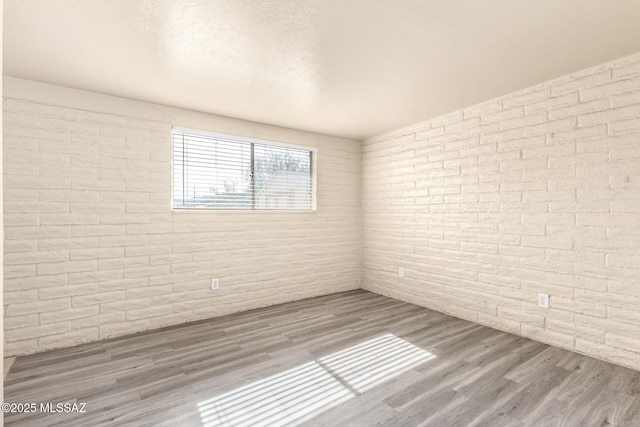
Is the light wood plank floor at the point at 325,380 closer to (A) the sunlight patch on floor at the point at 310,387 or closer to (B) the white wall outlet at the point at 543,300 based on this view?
(A) the sunlight patch on floor at the point at 310,387

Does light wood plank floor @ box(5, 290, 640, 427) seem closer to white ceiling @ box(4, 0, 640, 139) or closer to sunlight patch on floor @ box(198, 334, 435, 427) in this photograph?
sunlight patch on floor @ box(198, 334, 435, 427)

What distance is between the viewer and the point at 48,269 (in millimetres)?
2766

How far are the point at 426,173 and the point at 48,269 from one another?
3.87 m

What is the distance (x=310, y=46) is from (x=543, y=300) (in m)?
2.84

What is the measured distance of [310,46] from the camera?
2.20m

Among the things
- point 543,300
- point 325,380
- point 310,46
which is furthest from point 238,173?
point 543,300

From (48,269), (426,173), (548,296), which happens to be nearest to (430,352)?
(548,296)

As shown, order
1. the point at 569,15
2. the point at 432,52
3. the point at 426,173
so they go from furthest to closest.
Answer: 1. the point at 426,173
2. the point at 432,52
3. the point at 569,15

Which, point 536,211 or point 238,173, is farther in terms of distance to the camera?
point 238,173

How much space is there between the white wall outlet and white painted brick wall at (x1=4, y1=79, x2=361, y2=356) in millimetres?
2695

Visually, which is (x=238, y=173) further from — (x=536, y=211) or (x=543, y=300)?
(x=543, y=300)

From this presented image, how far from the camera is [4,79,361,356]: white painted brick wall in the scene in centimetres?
269

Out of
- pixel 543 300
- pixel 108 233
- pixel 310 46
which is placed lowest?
pixel 543 300

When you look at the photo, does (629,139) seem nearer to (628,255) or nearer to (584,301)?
(628,255)
